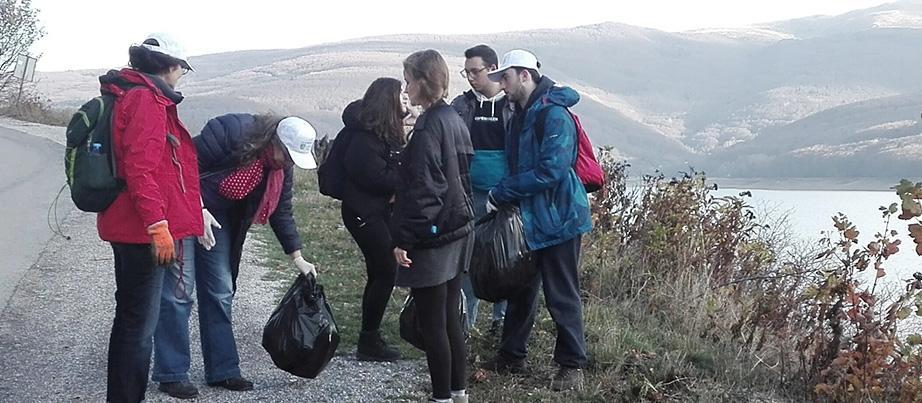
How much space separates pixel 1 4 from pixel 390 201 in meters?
29.3

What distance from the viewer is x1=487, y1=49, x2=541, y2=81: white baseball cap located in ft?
17.9

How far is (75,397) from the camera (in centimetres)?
520

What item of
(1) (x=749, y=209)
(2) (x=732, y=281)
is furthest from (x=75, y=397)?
(1) (x=749, y=209)

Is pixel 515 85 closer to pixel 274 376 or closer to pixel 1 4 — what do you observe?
pixel 274 376

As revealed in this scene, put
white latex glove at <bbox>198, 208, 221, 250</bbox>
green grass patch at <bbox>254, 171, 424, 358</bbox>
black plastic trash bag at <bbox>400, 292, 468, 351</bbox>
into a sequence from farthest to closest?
green grass patch at <bbox>254, 171, 424, 358</bbox>
black plastic trash bag at <bbox>400, 292, 468, 351</bbox>
white latex glove at <bbox>198, 208, 221, 250</bbox>

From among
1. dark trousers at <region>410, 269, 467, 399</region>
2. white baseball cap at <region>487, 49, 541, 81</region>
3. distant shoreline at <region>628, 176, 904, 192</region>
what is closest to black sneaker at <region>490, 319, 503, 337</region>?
dark trousers at <region>410, 269, 467, 399</region>

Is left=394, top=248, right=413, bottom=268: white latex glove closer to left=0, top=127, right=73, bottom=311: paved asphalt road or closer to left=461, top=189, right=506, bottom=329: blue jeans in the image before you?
left=461, top=189, right=506, bottom=329: blue jeans

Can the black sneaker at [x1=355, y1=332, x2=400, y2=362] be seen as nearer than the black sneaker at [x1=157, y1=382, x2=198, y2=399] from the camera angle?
No

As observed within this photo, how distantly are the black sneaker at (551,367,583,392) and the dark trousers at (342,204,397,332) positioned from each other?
1165mm

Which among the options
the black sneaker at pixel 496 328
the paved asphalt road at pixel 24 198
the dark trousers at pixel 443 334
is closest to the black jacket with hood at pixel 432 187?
the dark trousers at pixel 443 334

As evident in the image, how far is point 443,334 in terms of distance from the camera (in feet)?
15.5

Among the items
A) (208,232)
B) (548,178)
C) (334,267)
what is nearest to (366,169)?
(208,232)

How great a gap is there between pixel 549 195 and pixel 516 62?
0.81 metres

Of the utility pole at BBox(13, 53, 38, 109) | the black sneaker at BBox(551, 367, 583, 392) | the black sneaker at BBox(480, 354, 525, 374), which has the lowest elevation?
the utility pole at BBox(13, 53, 38, 109)
